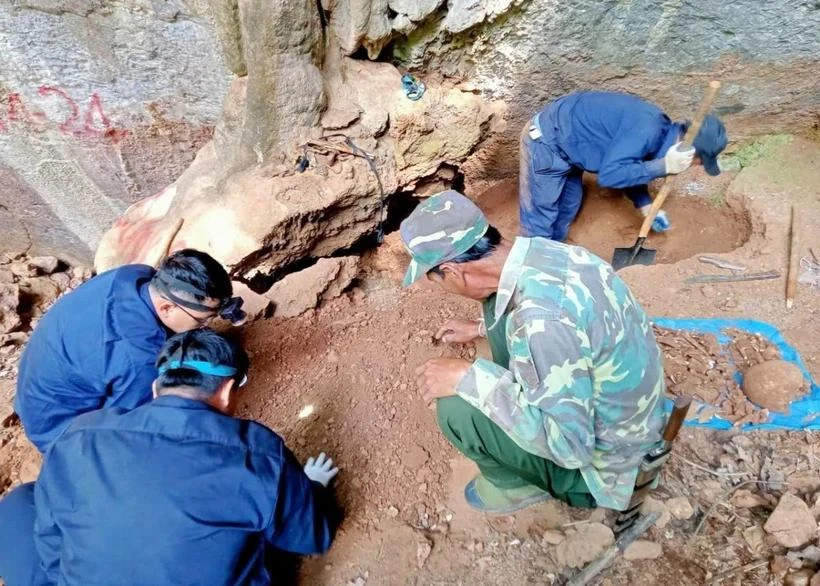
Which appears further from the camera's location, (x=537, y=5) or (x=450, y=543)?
(x=537, y=5)

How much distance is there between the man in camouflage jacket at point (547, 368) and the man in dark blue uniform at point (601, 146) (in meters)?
2.06

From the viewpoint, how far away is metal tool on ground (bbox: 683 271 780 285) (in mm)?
3447

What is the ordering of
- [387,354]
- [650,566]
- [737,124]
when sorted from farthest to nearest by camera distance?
[737,124] < [387,354] < [650,566]

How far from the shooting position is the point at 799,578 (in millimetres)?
1892

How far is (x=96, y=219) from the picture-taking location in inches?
193

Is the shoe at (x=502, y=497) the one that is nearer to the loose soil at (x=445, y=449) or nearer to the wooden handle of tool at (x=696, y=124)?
the loose soil at (x=445, y=449)

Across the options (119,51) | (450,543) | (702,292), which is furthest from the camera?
(119,51)

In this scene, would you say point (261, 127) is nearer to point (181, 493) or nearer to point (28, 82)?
point (28, 82)

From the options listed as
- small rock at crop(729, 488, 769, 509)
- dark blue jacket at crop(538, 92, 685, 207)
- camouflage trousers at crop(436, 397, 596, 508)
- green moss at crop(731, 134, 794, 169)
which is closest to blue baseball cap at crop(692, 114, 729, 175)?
dark blue jacket at crop(538, 92, 685, 207)

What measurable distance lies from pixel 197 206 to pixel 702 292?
3.35 metres

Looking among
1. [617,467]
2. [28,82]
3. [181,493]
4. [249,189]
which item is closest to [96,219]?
[28,82]

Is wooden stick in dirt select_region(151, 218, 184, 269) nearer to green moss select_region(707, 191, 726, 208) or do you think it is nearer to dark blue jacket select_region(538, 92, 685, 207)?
dark blue jacket select_region(538, 92, 685, 207)

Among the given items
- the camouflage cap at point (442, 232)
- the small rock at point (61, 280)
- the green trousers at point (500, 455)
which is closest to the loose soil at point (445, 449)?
the green trousers at point (500, 455)

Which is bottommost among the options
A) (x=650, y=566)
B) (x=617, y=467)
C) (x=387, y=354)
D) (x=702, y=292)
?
(x=702, y=292)
